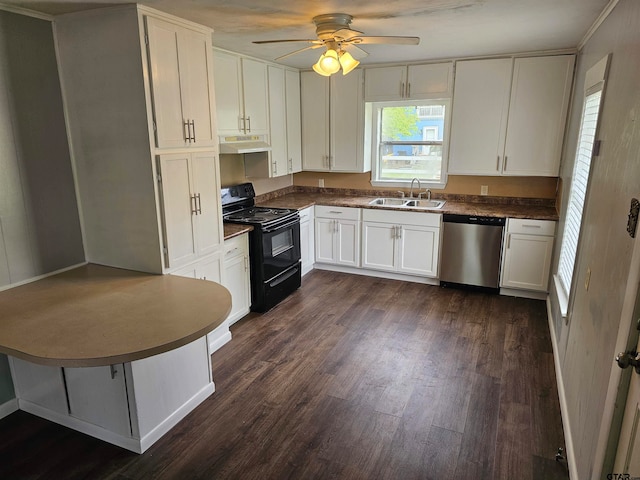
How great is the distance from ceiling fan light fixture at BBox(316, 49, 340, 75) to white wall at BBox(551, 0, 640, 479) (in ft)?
4.87

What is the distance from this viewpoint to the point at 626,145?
1.75 m

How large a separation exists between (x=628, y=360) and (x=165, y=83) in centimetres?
266

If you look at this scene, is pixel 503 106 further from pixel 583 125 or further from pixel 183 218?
pixel 183 218

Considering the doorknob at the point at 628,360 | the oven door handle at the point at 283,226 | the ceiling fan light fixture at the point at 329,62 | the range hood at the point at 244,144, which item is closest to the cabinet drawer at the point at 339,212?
the oven door handle at the point at 283,226

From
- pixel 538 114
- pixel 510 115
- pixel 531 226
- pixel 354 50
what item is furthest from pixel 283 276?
pixel 538 114

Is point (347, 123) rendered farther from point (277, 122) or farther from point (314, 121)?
point (277, 122)

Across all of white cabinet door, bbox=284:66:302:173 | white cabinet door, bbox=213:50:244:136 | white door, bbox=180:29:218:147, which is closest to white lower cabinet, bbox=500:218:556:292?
white cabinet door, bbox=284:66:302:173

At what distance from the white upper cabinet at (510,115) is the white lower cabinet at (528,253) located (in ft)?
1.92

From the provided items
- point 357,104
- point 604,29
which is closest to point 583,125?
point 604,29

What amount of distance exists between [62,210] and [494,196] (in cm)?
415

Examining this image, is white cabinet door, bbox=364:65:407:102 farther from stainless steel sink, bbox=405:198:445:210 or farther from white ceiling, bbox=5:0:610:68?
stainless steel sink, bbox=405:198:445:210

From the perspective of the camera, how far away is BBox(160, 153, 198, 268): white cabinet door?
2.69m

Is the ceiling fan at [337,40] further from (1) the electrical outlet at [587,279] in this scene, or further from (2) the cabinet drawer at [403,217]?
(2) the cabinet drawer at [403,217]

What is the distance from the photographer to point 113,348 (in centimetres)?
180
